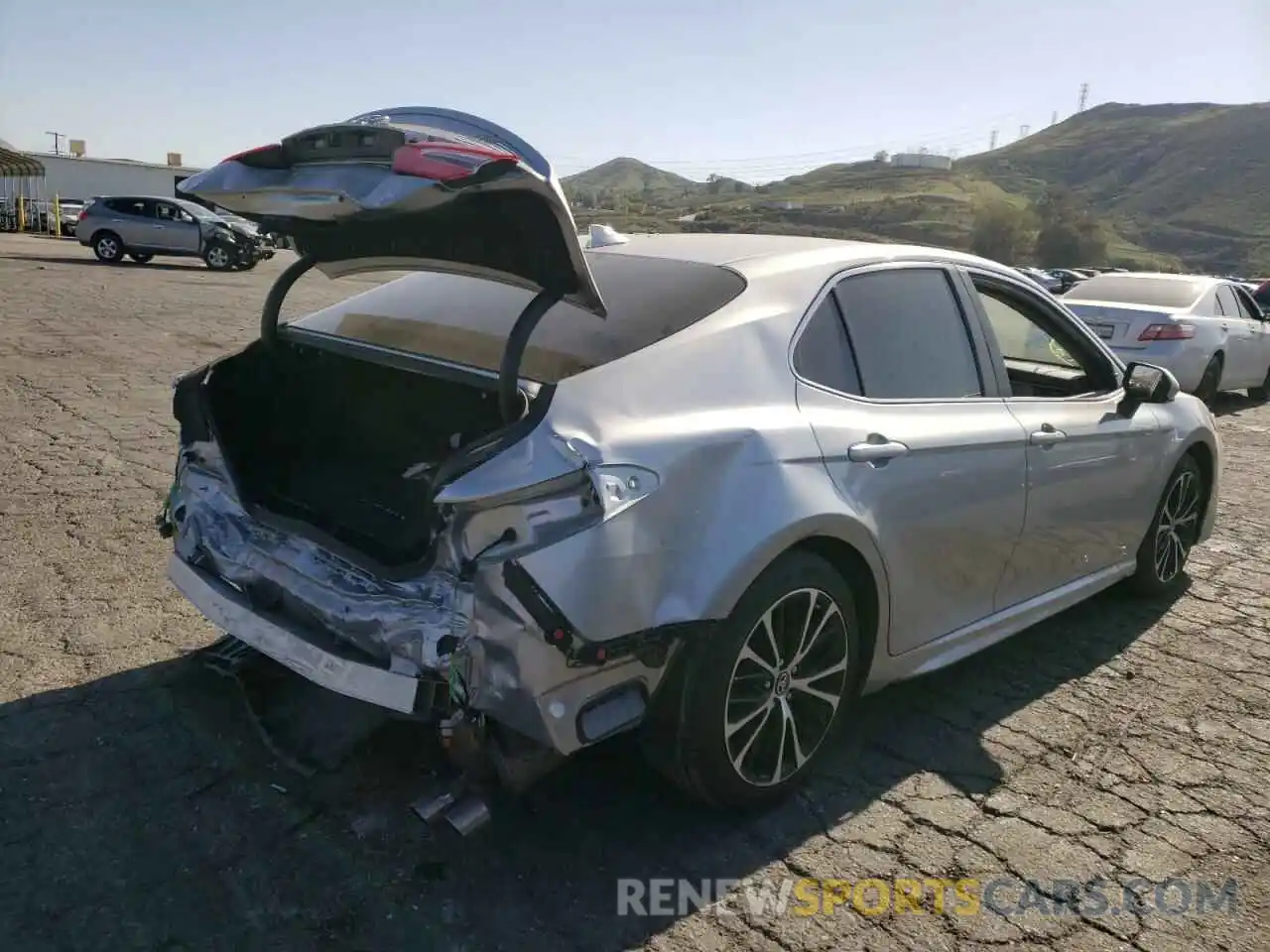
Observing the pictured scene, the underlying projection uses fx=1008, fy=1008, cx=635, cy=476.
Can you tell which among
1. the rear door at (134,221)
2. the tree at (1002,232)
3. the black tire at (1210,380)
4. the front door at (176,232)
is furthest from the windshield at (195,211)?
the tree at (1002,232)

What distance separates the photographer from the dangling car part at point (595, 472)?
2453 millimetres

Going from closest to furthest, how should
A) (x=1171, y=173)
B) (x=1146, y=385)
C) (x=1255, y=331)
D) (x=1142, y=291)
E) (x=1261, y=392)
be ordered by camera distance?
(x=1146, y=385) < (x=1142, y=291) < (x=1255, y=331) < (x=1261, y=392) < (x=1171, y=173)

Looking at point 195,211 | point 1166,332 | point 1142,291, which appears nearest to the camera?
point 1166,332

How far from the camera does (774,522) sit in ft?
9.14

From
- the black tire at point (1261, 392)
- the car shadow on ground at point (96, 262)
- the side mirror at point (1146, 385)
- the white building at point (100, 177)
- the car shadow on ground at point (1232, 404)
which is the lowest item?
the car shadow on ground at point (1232, 404)

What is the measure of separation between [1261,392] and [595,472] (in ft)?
44.0

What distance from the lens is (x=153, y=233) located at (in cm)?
2397

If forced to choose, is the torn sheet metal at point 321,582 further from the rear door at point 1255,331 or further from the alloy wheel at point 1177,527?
the rear door at point 1255,331

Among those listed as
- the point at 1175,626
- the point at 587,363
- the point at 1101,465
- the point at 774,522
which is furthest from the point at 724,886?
the point at 1175,626

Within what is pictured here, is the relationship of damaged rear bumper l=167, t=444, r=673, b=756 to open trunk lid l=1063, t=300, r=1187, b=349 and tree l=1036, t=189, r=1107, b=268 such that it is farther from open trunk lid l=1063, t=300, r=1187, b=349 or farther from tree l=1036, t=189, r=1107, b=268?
tree l=1036, t=189, r=1107, b=268

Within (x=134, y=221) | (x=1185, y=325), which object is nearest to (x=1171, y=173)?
(x=134, y=221)

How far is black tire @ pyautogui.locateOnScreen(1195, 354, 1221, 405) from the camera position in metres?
11.1

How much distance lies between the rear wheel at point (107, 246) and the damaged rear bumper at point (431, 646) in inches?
957

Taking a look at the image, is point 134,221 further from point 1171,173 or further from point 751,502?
point 1171,173
